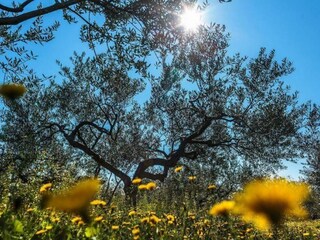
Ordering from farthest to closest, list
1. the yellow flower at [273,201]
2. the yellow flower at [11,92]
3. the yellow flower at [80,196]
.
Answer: the yellow flower at [11,92]
the yellow flower at [80,196]
the yellow flower at [273,201]

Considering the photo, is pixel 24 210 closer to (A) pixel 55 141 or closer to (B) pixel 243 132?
(B) pixel 243 132

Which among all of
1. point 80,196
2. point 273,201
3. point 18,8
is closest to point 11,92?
point 80,196

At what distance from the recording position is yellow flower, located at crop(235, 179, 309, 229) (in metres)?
1.79

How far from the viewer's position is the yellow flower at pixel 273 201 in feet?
5.86

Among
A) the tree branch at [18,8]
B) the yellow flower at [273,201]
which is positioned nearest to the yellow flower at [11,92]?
the yellow flower at [273,201]

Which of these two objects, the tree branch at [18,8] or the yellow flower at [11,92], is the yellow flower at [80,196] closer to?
the yellow flower at [11,92]

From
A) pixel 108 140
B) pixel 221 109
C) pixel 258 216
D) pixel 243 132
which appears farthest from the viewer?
pixel 108 140

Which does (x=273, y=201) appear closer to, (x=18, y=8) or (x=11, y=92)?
(x=11, y=92)

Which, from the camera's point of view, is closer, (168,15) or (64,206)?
(64,206)

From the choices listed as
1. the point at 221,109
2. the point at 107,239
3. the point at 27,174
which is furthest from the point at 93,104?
the point at 107,239

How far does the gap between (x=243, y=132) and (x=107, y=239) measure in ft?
64.0

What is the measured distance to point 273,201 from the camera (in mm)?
1819

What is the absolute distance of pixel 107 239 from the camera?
14.3ft

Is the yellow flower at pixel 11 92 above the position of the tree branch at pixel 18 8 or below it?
below
